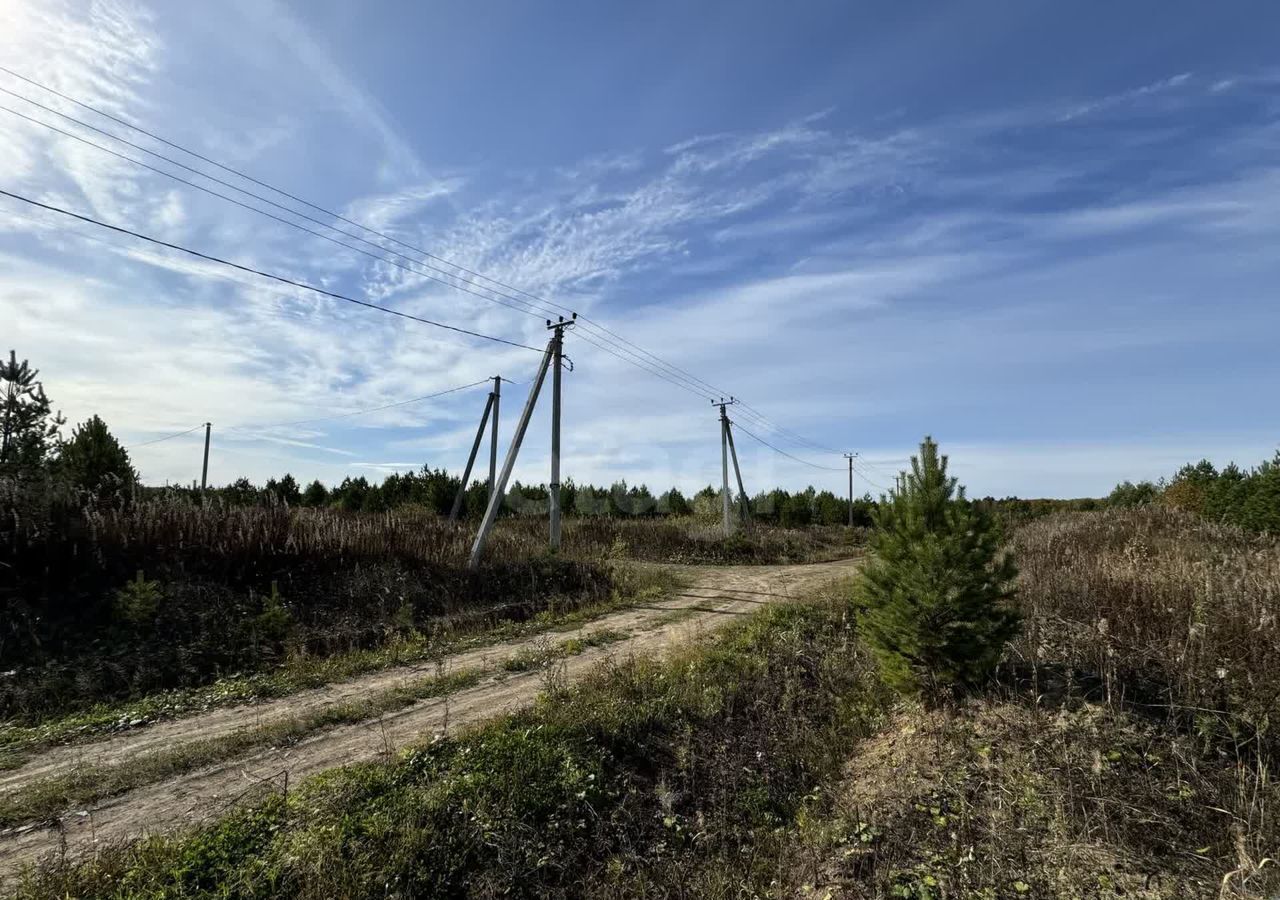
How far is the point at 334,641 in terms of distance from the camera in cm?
976

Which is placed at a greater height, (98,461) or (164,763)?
(98,461)

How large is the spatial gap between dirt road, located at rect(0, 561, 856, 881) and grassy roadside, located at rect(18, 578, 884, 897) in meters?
0.44

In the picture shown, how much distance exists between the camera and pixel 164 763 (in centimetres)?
555

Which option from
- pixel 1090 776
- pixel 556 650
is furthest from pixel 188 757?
pixel 1090 776

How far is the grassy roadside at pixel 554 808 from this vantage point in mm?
4039


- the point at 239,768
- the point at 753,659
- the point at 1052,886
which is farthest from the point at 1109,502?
the point at 239,768

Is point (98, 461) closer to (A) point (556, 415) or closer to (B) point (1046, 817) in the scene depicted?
(A) point (556, 415)

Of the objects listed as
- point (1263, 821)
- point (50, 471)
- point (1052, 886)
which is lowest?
point (1052, 886)

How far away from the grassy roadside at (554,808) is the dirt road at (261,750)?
0.44 metres

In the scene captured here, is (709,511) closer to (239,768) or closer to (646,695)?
(646,695)

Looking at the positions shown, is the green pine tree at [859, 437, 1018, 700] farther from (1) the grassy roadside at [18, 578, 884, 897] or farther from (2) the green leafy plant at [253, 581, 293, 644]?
(2) the green leafy plant at [253, 581, 293, 644]

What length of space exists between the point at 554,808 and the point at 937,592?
4188 mm

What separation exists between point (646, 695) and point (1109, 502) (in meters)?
49.7

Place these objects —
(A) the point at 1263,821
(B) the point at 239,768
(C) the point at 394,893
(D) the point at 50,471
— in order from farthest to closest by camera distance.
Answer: (D) the point at 50,471 → (B) the point at 239,768 → (A) the point at 1263,821 → (C) the point at 394,893
